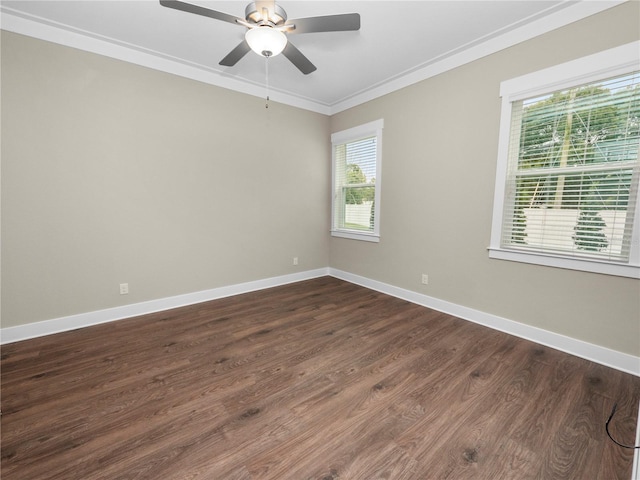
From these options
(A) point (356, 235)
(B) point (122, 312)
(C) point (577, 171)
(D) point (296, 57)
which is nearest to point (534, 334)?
(C) point (577, 171)

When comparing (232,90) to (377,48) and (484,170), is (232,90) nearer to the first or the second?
(377,48)

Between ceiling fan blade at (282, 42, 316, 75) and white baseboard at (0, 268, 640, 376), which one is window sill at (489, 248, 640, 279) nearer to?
white baseboard at (0, 268, 640, 376)

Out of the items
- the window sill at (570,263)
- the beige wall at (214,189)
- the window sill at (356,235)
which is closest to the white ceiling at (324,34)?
the beige wall at (214,189)

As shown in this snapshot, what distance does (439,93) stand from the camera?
9.98ft

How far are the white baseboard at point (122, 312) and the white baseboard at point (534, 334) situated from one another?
1890 mm

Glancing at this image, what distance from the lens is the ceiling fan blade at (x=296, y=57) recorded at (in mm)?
2170

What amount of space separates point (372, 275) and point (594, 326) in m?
2.32

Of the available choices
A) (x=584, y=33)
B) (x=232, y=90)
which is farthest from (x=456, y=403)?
(x=232, y=90)

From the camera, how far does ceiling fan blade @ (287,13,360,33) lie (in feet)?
5.94

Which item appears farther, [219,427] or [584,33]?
[584,33]

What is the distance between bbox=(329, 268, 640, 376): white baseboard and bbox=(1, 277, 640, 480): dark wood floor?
90mm

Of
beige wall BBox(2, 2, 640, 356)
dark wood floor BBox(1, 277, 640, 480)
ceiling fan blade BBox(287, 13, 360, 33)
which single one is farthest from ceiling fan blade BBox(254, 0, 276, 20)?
dark wood floor BBox(1, 277, 640, 480)

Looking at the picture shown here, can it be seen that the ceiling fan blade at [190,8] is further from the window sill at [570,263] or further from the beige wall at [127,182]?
the window sill at [570,263]

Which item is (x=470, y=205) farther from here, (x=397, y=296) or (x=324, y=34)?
(x=324, y=34)
